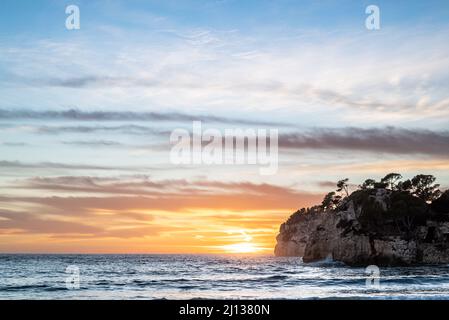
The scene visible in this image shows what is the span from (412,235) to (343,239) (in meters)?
11.7

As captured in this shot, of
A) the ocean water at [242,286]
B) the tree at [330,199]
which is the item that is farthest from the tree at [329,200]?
the ocean water at [242,286]

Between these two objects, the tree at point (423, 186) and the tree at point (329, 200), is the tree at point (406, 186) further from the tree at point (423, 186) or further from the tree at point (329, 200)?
the tree at point (329, 200)

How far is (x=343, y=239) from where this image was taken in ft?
309

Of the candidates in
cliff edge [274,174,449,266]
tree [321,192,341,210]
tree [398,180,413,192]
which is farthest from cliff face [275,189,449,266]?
tree [321,192,341,210]

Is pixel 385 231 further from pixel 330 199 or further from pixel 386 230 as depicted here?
pixel 330 199

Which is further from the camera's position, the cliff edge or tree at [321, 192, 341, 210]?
tree at [321, 192, 341, 210]

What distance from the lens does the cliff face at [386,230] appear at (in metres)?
86.3

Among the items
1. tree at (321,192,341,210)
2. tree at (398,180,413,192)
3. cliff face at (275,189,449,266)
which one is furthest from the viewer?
tree at (321,192,341,210)

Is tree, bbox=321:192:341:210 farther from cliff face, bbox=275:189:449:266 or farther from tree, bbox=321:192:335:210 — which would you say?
cliff face, bbox=275:189:449:266

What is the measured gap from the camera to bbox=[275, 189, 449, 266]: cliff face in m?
86.3
